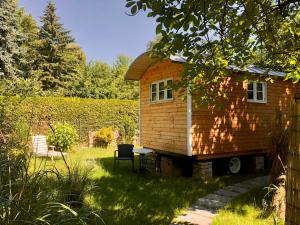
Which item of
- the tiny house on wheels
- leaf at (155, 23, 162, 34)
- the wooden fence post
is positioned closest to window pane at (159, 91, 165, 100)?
the tiny house on wheels

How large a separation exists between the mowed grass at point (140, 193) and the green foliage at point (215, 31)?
2493 mm

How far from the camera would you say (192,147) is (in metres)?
9.18

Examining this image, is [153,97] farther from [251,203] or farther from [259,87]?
[251,203]

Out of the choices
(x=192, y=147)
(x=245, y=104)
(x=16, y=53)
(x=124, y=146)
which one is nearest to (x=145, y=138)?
(x=124, y=146)

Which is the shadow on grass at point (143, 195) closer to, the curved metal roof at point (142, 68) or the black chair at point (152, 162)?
the black chair at point (152, 162)

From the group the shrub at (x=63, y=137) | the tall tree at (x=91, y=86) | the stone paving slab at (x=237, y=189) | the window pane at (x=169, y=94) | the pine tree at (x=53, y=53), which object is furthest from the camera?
the tall tree at (x=91, y=86)

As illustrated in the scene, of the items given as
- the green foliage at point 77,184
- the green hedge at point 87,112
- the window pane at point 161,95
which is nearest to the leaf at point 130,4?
the green foliage at point 77,184

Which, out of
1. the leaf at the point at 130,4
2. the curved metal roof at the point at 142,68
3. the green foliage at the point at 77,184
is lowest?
the green foliage at the point at 77,184

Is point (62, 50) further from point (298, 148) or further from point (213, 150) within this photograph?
point (298, 148)

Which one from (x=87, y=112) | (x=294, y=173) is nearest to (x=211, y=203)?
(x=294, y=173)

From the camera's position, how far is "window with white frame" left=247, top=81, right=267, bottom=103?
34.6ft

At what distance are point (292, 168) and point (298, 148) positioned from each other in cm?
18

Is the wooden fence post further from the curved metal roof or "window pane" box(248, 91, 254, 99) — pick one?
"window pane" box(248, 91, 254, 99)

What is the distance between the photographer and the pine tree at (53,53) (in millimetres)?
27172
